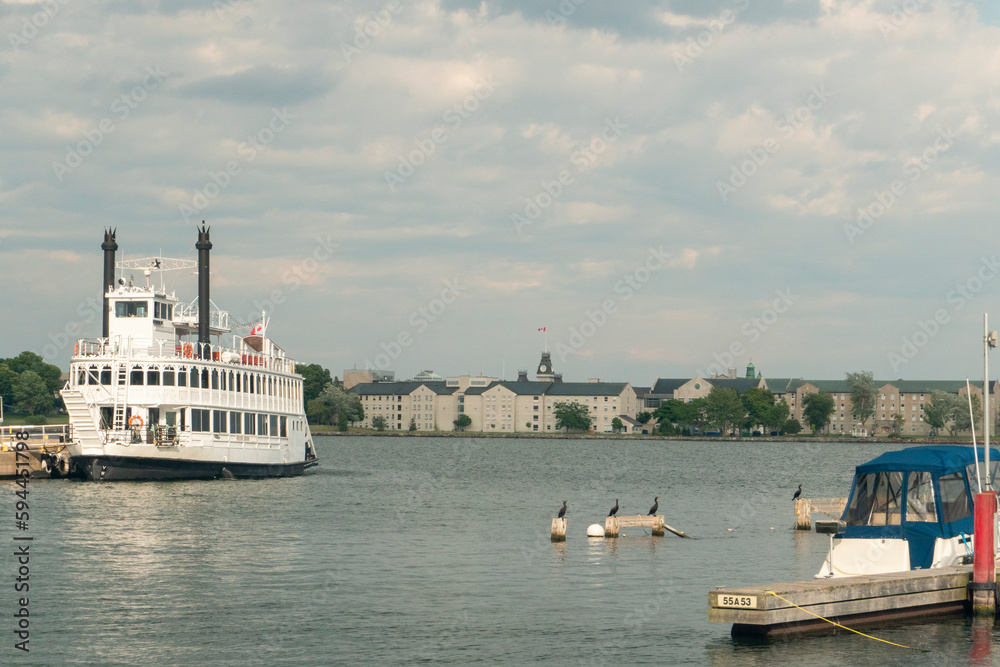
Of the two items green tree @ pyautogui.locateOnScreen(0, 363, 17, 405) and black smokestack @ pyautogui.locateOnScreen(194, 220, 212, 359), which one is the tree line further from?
black smokestack @ pyautogui.locateOnScreen(194, 220, 212, 359)

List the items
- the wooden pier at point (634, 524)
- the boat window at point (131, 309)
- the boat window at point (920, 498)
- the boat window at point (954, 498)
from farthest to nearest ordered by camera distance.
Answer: the boat window at point (131, 309) → the wooden pier at point (634, 524) → the boat window at point (954, 498) → the boat window at point (920, 498)

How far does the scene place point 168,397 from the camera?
6341 cm

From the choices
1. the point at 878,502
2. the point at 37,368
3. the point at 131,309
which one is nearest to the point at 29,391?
the point at 37,368

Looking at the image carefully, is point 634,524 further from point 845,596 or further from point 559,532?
point 845,596

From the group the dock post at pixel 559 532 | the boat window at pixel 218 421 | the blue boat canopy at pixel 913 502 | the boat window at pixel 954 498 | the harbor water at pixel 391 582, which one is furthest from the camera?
the boat window at pixel 218 421

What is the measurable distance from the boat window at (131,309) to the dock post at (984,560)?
5339 centimetres

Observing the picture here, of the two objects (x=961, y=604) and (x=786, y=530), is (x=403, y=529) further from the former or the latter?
(x=961, y=604)

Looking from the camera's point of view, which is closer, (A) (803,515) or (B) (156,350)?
(A) (803,515)

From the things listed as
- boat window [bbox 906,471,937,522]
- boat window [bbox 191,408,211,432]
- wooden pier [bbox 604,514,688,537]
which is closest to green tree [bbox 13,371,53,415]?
boat window [bbox 191,408,211,432]

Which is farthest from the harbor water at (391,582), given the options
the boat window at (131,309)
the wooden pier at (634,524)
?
the boat window at (131,309)

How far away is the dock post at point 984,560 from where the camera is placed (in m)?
25.5

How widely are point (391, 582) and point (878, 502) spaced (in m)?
14.0

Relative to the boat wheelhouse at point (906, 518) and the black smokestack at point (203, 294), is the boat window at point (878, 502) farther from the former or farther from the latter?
the black smokestack at point (203, 294)

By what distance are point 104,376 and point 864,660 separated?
5104 cm
